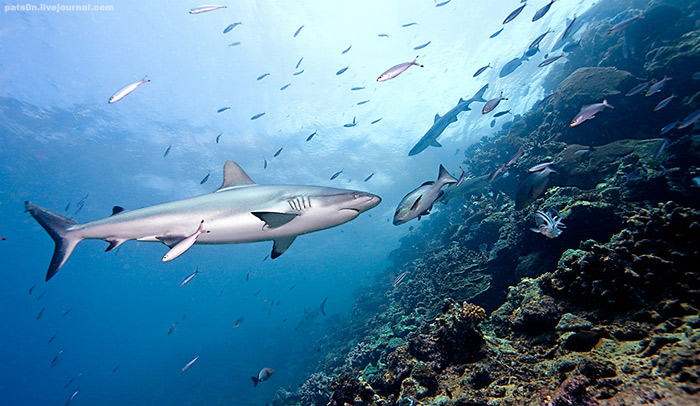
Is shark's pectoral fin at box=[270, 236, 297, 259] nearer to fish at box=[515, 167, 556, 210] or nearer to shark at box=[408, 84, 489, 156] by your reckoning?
fish at box=[515, 167, 556, 210]

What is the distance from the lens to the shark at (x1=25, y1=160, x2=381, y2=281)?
2.83 metres

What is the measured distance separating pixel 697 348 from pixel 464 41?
24695 millimetres

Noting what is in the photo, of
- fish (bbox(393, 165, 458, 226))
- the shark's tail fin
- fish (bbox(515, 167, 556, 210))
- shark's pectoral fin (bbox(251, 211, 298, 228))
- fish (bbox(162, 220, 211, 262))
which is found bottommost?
fish (bbox(515, 167, 556, 210))

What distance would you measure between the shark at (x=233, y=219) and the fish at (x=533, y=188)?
3520mm

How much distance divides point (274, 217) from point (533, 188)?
15.7ft

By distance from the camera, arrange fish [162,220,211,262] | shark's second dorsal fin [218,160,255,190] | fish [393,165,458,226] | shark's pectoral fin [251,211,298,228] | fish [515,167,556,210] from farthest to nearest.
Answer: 1. fish [515,167,556,210]
2. shark's second dorsal fin [218,160,255,190]
3. fish [393,165,458,226]
4. shark's pectoral fin [251,211,298,228]
5. fish [162,220,211,262]

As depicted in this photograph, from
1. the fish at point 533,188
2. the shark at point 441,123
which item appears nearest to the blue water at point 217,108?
the shark at point 441,123

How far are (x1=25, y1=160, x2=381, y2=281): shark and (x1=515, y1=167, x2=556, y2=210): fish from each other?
3520 mm

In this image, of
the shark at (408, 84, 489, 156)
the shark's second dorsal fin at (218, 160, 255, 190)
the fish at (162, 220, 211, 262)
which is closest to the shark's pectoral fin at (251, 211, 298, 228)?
the fish at (162, 220, 211, 262)

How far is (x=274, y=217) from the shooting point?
2627 mm

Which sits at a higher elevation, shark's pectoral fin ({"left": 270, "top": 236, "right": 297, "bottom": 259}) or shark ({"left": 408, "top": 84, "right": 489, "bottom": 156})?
shark's pectoral fin ({"left": 270, "top": 236, "right": 297, "bottom": 259})

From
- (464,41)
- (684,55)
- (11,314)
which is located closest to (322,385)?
(684,55)

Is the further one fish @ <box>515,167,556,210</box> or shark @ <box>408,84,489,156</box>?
shark @ <box>408,84,489,156</box>

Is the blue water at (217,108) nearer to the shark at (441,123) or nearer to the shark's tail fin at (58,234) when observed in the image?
the shark at (441,123)
